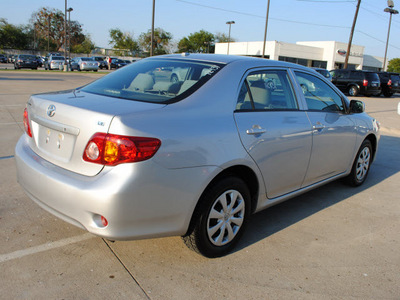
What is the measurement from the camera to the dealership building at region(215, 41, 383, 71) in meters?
52.1

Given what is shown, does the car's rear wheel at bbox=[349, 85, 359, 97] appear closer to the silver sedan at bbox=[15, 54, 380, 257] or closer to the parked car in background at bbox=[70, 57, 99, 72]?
the silver sedan at bbox=[15, 54, 380, 257]

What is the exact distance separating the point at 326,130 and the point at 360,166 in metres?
1.44

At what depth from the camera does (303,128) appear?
12.0 feet

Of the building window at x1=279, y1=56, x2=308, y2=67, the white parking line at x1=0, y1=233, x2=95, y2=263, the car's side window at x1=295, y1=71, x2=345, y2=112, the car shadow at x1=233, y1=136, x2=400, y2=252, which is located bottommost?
the white parking line at x1=0, y1=233, x2=95, y2=263

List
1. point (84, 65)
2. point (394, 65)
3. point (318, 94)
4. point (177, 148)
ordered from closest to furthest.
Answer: point (177, 148) < point (318, 94) < point (84, 65) < point (394, 65)

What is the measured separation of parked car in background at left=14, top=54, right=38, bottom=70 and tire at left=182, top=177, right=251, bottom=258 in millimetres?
39402

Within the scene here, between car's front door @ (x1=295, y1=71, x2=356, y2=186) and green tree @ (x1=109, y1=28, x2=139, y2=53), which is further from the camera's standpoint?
green tree @ (x1=109, y1=28, x2=139, y2=53)

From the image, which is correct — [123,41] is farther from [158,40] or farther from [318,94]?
[318,94]

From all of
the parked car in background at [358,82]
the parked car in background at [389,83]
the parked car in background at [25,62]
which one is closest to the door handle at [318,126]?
the parked car in background at [358,82]

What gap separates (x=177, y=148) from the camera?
8.22 ft

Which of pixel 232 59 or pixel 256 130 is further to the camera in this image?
pixel 232 59

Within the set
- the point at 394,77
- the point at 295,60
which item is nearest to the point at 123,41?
the point at 295,60

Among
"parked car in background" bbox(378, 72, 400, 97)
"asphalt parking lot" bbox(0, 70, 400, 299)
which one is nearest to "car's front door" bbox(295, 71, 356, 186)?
"asphalt parking lot" bbox(0, 70, 400, 299)

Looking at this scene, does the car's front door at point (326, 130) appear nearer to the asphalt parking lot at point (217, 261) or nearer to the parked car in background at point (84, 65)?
the asphalt parking lot at point (217, 261)
